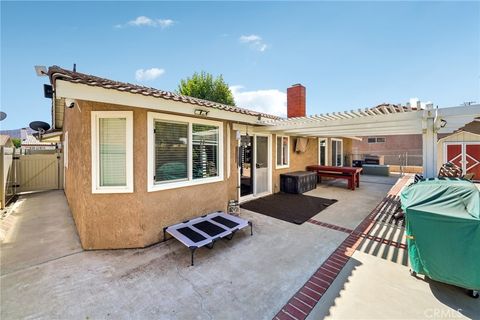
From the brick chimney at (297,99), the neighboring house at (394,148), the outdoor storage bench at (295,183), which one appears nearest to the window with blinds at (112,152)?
the outdoor storage bench at (295,183)

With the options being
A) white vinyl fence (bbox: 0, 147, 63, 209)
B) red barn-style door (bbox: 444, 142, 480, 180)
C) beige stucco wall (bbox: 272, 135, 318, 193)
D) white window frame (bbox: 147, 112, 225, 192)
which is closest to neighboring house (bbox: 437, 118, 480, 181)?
red barn-style door (bbox: 444, 142, 480, 180)

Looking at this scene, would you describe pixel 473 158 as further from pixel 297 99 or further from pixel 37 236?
pixel 37 236

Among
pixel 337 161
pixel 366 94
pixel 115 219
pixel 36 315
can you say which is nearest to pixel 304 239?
pixel 115 219

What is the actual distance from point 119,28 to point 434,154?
37.7ft

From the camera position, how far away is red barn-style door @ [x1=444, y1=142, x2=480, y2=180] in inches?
543

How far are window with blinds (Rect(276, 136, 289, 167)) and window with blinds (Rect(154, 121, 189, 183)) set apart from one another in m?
5.77

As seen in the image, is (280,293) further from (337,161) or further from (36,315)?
(337,161)

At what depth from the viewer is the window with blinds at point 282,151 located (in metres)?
10.0

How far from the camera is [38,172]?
36.0 feet

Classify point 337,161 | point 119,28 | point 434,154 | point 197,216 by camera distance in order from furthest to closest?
point 337,161 < point 119,28 < point 197,216 < point 434,154

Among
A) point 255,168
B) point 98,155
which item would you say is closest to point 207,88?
point 255,168

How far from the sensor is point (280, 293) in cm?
311

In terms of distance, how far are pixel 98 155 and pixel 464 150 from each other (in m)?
21.7

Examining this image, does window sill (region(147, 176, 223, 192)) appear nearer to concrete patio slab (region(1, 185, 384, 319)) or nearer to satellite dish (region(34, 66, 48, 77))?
concrete patio slab (region(1, 185, 384, 319))
